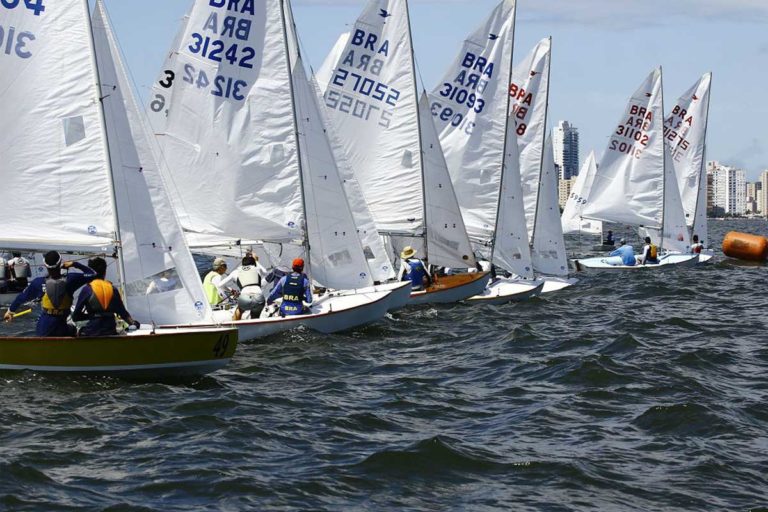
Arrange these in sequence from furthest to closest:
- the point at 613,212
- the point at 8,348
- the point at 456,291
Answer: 1. the point at 613,212
2. the point at 456,291
3. the point at 8,348

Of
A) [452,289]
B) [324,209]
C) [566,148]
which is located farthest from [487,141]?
[566,148]

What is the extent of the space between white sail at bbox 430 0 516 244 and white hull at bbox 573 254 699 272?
9.22m

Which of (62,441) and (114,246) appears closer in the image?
(62,441)

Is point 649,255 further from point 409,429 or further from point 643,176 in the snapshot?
point 409,429

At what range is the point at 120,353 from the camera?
13281 mm

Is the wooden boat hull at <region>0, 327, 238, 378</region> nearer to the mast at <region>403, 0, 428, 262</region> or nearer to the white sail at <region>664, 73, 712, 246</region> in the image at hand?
the mast at <region>403, 0, 428, 262</region>

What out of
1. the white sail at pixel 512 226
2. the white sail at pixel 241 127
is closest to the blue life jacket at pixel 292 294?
the white sail at pixel 241 127

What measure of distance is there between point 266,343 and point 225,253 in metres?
3.25

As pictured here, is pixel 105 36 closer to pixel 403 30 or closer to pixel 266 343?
pixel 266 343

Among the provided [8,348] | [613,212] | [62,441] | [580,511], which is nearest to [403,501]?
[580,511]

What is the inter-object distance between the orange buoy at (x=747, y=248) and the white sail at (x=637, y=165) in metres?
4.64

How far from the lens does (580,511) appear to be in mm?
9438

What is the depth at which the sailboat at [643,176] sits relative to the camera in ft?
123

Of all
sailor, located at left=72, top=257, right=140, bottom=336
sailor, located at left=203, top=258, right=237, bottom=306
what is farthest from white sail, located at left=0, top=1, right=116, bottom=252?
sailor, located at left=203, top=258, right=237, bottom=306
